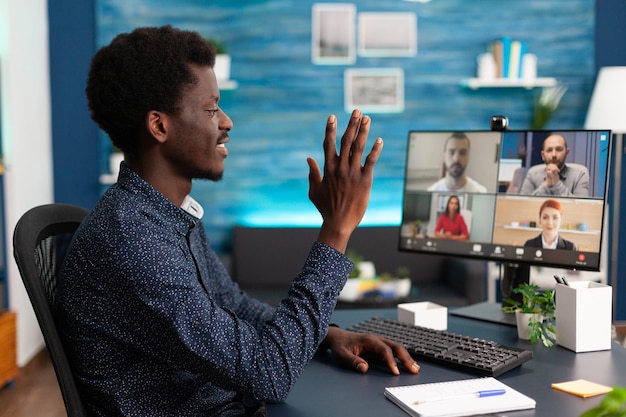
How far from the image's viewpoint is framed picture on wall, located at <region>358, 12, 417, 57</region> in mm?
4680

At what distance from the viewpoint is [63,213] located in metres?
1.60

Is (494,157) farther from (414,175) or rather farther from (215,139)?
(215,139)

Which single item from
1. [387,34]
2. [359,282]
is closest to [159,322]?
[359,282]

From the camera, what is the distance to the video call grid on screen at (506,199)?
5.95 feet

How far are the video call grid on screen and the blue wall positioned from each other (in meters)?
2.61

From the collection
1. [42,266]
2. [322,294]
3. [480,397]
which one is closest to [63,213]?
[42,266]

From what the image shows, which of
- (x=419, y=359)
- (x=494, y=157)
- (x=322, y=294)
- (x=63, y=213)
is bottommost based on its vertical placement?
(x=419, y=359)

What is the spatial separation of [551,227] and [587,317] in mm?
330

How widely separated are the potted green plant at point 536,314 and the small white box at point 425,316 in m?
0.19

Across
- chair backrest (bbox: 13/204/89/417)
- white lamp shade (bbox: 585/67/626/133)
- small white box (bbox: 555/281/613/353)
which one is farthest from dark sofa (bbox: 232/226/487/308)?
chair backrest (bbox: 13/204/89/417)

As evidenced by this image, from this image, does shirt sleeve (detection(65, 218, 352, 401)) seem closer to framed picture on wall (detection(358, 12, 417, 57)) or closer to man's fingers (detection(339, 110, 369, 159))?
man's fingers (detection(339, 110, 369, 159))

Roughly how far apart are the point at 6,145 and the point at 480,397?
11.2 ft

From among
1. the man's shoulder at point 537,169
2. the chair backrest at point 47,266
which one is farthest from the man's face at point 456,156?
the chair backrest at point 47,266

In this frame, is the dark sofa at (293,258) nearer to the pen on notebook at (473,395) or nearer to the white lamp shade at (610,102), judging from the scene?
the white lamp shade at (610,102)
